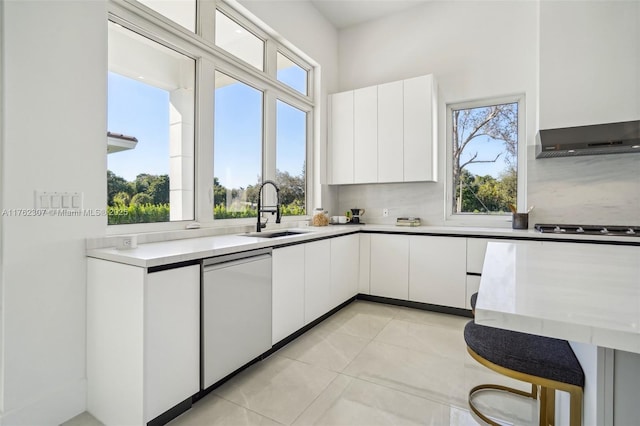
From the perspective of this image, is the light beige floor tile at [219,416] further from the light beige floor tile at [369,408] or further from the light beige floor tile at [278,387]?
the light beige floor tile at [369,408]

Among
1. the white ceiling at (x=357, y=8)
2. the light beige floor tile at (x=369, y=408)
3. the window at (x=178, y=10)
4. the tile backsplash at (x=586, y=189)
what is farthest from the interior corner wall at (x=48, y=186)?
the tile backsplash at (x=586, y=189)

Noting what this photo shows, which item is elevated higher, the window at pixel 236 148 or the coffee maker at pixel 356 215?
the window at pixel 236 148

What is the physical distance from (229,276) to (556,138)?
2.87 m

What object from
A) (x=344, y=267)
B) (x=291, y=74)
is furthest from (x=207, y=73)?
(x=344, y=267)

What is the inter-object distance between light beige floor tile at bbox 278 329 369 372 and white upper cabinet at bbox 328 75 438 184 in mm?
1837

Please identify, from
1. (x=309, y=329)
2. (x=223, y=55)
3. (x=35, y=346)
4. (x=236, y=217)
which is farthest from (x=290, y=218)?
(x=35, y=346)

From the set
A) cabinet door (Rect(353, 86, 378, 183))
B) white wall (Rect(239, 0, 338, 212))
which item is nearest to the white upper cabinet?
cabinet door (Rect(353, 86, 378, 183))

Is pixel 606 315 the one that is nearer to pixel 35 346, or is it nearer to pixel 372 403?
pixel 372 403

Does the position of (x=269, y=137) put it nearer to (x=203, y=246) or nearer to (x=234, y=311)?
(x=203, y=246)

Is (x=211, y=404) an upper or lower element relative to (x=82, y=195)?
lower

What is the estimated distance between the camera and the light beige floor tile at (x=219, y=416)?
5.43ft

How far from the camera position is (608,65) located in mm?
2809

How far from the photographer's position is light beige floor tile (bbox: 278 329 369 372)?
230 centimetres

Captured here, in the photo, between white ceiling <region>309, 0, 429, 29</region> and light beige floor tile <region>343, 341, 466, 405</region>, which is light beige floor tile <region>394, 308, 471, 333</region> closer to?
light beige floor tile <region>343, 341, 466, 405</region>
